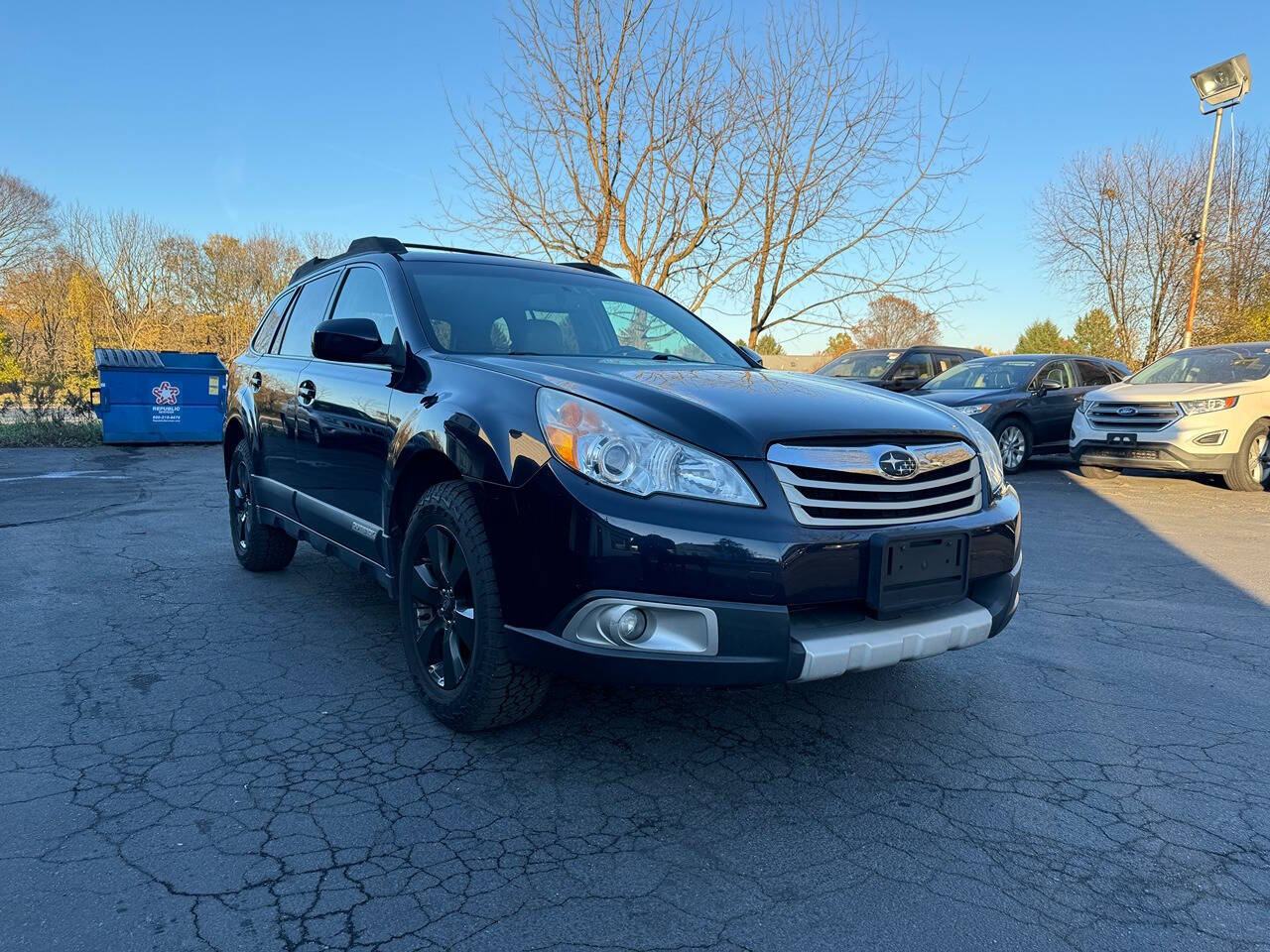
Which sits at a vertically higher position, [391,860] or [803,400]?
[803,400]

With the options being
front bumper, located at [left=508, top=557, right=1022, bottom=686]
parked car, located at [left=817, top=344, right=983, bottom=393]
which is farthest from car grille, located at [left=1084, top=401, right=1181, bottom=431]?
front bumper, located at [left=508, top=557, right=1022, bottom=686]

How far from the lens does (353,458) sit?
146 inches

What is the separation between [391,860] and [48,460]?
12575 mm

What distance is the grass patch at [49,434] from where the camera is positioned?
47.2ft

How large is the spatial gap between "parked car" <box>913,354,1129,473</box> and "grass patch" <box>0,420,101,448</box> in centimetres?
1362

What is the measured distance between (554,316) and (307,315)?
166 cm

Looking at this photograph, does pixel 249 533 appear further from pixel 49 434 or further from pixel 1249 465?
pixel 49 434

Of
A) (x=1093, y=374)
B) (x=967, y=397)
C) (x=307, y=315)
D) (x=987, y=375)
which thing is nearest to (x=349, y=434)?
(x=307, y=315)

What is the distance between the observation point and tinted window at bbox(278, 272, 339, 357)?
4555mm

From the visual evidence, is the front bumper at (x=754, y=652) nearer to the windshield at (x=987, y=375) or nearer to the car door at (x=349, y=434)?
the car door at (x=349, y=434)

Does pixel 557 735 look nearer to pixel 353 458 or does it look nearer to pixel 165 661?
pixel 353 458

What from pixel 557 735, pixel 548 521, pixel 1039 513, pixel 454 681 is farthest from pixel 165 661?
pixel 1039 513

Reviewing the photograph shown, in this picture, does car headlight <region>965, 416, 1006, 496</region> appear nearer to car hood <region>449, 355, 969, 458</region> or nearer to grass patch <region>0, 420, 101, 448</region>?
car hood <region>449, 355, 969, 458</region>

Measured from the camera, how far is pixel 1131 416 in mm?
9867
